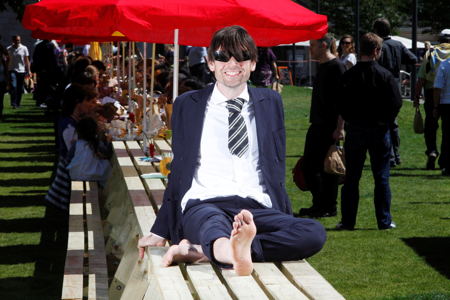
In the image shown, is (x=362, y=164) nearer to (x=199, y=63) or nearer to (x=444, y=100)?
(x=444, y=100)

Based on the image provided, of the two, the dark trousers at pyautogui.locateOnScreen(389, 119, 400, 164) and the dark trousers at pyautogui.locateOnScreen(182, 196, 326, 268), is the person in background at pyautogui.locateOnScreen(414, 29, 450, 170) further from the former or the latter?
the dark trousers at pyautogui.locateOnScreen(182, 196, 326, 268)

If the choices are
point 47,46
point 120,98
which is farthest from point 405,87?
point 120,98

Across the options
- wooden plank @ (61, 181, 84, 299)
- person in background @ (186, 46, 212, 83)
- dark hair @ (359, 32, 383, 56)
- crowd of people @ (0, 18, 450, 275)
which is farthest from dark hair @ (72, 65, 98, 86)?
person in background @ (186, 46, 212, 83)

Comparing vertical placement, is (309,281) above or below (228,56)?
below

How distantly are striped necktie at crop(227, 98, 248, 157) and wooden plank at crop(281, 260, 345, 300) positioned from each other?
2.23 feet

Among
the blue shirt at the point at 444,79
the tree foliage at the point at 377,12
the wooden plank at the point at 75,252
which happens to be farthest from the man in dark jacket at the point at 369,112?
the tree foliage at the point at 377,12

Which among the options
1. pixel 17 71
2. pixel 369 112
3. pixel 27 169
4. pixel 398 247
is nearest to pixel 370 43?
pixel 369 112

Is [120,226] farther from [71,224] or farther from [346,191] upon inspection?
[346,191]

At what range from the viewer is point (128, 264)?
6.61 m

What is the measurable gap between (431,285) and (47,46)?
64.7 ft

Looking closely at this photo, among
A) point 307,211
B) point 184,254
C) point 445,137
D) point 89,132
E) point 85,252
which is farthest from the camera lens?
point 445,137

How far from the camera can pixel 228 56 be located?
5422mm

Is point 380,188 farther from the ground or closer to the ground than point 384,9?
farther from the ground

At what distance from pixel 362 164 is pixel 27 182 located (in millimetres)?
6575
